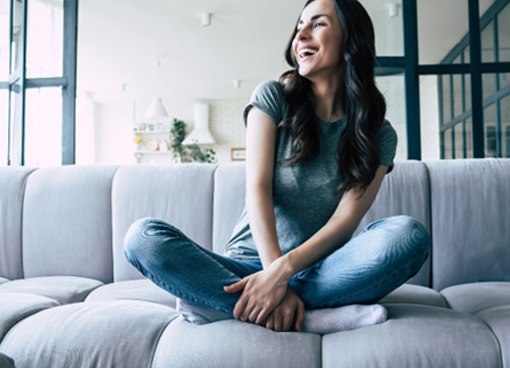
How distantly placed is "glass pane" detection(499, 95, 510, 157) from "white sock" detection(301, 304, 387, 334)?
2867 millimetres

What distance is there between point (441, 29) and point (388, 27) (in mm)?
579

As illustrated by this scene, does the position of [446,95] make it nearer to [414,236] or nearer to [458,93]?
[458,93]

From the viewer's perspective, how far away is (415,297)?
61.6 inches

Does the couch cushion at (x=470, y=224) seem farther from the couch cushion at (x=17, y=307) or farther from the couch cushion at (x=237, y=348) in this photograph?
the couch cushion at (x=17, y=307)

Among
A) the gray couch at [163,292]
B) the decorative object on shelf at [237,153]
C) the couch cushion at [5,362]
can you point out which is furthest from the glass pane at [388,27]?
the decorative object on shelf at [237,153]

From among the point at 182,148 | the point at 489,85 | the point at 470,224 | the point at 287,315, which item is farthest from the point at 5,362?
the point at 182,148

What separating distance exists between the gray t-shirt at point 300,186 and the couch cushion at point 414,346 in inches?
14.0

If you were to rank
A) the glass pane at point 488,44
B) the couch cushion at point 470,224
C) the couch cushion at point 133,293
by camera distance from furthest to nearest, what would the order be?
the glass pane at point 488,44, the couch cushion at point 470,224, the couch cushion at point 133,293

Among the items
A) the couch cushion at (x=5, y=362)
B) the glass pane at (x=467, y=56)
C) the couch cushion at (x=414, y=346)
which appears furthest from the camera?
the glass pane at (x=467, y=56)

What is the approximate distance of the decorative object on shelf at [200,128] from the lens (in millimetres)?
9820

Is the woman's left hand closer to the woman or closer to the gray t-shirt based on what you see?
the woman

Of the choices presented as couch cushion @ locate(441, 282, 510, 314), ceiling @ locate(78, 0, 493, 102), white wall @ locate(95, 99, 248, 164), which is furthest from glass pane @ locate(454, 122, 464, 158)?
white wall @ locate(95, 99, 248, 164)

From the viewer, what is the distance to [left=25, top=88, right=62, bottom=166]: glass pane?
310 cm

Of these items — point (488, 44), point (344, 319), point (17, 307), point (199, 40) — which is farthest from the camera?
point (199, 40)
